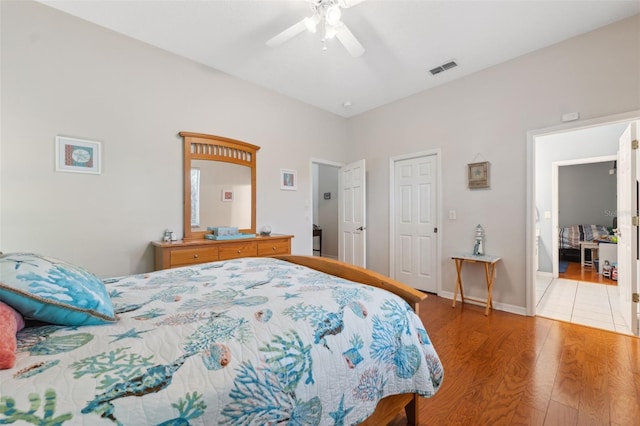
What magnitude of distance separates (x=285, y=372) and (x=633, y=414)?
2.08 metres

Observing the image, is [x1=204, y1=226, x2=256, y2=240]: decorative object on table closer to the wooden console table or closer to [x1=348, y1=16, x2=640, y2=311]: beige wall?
[x1=348, y1=16, x2=640, y2=311]: beige wall

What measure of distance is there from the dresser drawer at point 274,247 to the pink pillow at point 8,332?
2.46 m

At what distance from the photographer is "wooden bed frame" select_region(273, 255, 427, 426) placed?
1.21 m

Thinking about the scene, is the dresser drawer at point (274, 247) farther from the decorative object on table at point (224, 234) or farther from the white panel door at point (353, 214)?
the white panel door at point (353, 214)

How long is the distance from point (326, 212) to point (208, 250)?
13.1 ft

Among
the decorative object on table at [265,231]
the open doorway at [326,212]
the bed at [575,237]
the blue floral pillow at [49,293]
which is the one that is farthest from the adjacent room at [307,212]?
the open doorway at [326,212]

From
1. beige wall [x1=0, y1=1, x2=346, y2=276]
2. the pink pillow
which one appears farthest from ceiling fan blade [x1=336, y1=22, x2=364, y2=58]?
the pink pillow

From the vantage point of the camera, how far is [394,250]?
418 cm

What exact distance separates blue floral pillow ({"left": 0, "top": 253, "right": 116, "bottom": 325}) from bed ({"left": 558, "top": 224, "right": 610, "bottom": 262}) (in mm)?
7637

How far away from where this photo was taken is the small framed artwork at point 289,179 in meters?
3.93

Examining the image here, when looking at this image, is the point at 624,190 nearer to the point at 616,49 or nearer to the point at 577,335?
the point at 616,49

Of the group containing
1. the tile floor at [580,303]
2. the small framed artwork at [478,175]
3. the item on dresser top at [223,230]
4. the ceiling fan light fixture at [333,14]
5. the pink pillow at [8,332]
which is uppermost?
the ceiling fan light fixture at [333,14]

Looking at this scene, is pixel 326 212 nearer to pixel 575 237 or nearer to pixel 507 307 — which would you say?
pixel 507 307

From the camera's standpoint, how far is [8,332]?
2.28ft
